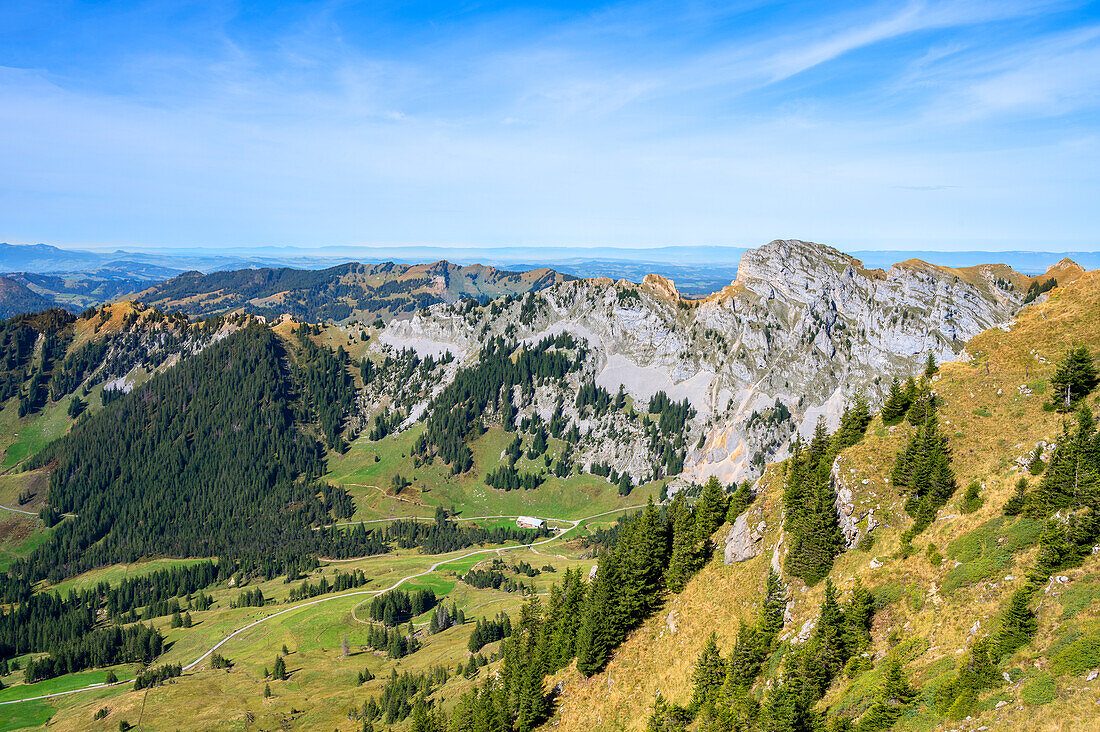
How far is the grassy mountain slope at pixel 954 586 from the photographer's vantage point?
34125 millimetres

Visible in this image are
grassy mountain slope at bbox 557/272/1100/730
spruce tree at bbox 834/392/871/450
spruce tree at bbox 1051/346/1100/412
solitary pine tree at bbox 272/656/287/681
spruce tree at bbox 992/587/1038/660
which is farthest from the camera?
solitary pine tree at bbox 272/656/287/681

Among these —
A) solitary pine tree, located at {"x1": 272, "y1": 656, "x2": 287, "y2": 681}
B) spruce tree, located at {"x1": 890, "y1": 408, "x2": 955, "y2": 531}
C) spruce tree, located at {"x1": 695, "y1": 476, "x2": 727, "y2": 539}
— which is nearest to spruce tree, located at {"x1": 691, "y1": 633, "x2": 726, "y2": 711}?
spruce tree, located at {"x1": 890, "y1": 408, "x2": 955, "y2": 531}

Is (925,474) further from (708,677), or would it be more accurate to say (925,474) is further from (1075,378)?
(708,677)

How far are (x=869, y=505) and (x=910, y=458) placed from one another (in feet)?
20.2

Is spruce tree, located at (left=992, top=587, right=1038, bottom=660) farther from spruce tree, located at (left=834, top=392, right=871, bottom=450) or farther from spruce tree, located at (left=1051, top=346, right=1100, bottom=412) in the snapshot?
spruce tree, located at (left=834, top=392, right=871, bottom=450)

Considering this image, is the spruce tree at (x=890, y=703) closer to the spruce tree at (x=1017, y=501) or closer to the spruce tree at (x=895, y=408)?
the spruce tree at (x=1017, y=501)

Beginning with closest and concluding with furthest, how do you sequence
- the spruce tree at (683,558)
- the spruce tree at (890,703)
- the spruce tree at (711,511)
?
the spruce tree at (890,703) < the spruce tree at (683,558) < the spruce tree at (711,511)

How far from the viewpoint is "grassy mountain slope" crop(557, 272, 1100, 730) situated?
3412 cm

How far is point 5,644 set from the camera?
18962 centimetres

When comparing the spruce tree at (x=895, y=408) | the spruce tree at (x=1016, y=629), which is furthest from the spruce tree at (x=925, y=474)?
the spruce tree at (x=1016, y=629)

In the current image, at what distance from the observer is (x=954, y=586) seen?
45938mm

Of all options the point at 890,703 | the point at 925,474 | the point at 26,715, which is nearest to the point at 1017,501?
the point at 925,474

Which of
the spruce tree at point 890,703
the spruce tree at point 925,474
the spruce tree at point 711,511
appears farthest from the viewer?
the spruce tree at point 711,511

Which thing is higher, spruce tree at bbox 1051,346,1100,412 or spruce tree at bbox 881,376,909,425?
spruce tree at bbox 1051,346,1100,412
